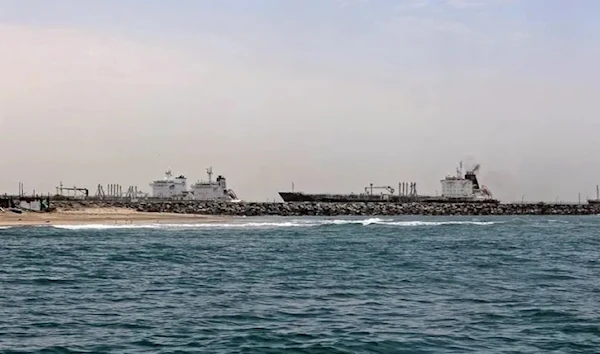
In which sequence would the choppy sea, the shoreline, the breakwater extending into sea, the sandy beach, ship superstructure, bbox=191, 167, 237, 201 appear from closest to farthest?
the choppy sea → the shoreline → the sandy beach → the breakwater extending into sea → ship superstructure, bbox=191, 167, 237, 201

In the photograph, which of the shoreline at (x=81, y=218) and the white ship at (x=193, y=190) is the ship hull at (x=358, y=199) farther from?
the shoreline at (x=81, y=218)

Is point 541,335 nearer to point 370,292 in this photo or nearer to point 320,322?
point 320,322

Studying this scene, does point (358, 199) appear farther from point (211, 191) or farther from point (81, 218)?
point (81, 218)

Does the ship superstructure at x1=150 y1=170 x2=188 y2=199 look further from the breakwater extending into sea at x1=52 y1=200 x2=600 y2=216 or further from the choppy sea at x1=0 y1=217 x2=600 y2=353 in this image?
the choppy sea at x1=0 y1=217 x2=600 y2=353

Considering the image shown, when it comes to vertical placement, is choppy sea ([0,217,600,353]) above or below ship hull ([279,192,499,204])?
below

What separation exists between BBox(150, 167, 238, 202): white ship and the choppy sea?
82443 mm

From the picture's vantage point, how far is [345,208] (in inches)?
4333

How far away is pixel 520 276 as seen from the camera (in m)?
24.9

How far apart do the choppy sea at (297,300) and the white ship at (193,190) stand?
8244 centimetres

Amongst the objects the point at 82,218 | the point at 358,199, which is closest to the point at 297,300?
the point at 82,218

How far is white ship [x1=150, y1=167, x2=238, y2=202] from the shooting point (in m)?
119

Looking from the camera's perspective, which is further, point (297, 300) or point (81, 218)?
point (81, 218)

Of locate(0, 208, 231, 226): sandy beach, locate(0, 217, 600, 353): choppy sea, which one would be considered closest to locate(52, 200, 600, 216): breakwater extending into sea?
locate(0, 208, 231, 226): sandy beach

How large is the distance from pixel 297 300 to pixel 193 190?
102632mm
